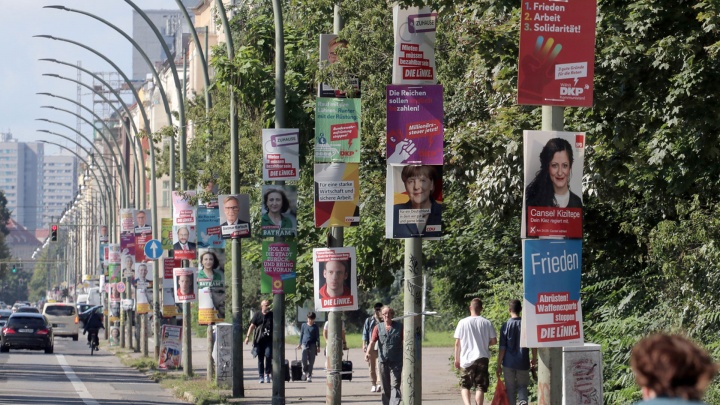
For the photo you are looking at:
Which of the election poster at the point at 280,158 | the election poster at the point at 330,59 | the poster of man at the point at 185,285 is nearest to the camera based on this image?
the election poster at the point at 330,59

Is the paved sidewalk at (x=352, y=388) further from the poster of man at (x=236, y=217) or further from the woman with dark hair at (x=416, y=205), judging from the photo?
the woman with dark hair at (x=416, y=205)

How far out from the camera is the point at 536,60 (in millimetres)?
9516

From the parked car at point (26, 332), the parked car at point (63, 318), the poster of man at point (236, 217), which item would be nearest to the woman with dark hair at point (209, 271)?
the poster of man at point (236, 217)

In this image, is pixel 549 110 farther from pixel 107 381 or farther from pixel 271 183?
pixel 107 381

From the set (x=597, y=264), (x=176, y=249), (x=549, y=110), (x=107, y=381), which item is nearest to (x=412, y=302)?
(x=549, y=110)

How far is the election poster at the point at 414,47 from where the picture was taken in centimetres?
1307

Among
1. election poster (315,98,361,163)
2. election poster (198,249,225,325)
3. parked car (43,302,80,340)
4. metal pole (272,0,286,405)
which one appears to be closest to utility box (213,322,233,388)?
election poster (198,249,225,325)

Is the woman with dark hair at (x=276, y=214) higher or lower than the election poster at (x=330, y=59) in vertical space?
lower

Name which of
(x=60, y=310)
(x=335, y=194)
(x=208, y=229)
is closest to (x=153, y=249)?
(x=208, y=229)

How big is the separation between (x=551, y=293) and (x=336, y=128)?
8.03 meters

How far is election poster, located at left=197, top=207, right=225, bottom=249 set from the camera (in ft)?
87.9

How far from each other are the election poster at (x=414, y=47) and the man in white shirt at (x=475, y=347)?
5496 millimetres

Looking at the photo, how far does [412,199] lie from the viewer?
Answer: 12.9 metres

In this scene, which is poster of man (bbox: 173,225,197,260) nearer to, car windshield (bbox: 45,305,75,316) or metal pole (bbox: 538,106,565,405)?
metal pole (bbox: 538,106,565,405)
